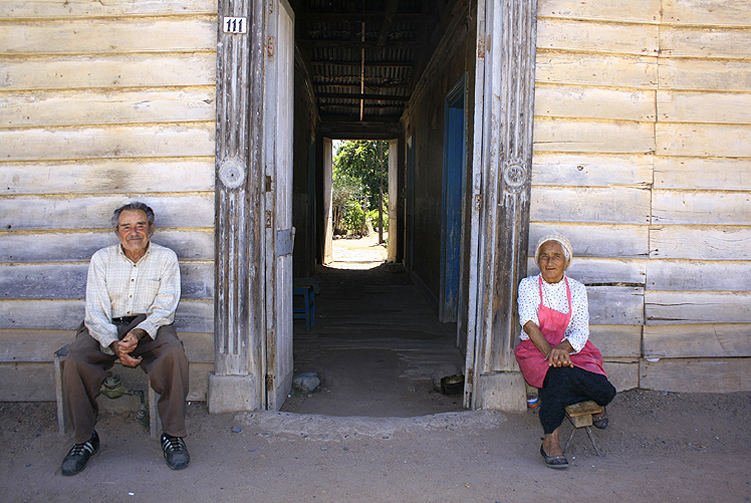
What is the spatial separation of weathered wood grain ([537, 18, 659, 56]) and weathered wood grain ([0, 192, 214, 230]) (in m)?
2.35

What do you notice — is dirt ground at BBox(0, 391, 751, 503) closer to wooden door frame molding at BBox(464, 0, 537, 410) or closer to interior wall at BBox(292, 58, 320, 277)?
wooden door frame molding at BBox(464, 0, 537, 410)

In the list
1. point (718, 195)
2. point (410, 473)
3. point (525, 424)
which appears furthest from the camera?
point (718, 195)

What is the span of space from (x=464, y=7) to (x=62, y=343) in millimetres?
4502

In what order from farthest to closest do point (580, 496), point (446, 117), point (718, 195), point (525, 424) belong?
point (446, 117) < point (718, 195) < point (525, 424) < point (580, 496)

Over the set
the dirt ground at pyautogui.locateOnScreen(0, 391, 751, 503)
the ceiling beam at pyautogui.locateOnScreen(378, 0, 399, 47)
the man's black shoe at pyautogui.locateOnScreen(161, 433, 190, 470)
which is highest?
the ceiling beam at pyautogui.locateOnScreen(378, 0, 399, 47)

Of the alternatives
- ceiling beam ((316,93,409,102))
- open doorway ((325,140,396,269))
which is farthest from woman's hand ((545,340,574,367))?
open doorway ((325,140,396,269))

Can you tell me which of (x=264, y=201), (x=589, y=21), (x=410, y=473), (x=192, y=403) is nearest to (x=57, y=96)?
(x=264, y=201)

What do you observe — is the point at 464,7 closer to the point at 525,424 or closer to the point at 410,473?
the point at 525,424

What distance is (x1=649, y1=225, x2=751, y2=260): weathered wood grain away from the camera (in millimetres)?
3715

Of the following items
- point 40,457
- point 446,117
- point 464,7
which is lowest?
point 40,457

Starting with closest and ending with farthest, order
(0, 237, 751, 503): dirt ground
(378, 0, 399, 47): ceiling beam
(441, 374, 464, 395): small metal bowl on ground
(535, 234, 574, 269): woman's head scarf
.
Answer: (0, 237, 751, 503): dirt ground < (535, 234, 574, 269): woman's head scarf < (441, 374, 464, 395): small metal bowl on ground < (378, 0, 399, 47): ceiling beam

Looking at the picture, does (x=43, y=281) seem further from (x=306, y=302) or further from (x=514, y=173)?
(x=514, y=173)

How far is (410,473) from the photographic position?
2.94 meters

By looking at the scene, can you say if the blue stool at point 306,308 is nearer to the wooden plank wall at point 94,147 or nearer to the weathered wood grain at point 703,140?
the wooden plank wall at point 94,147
